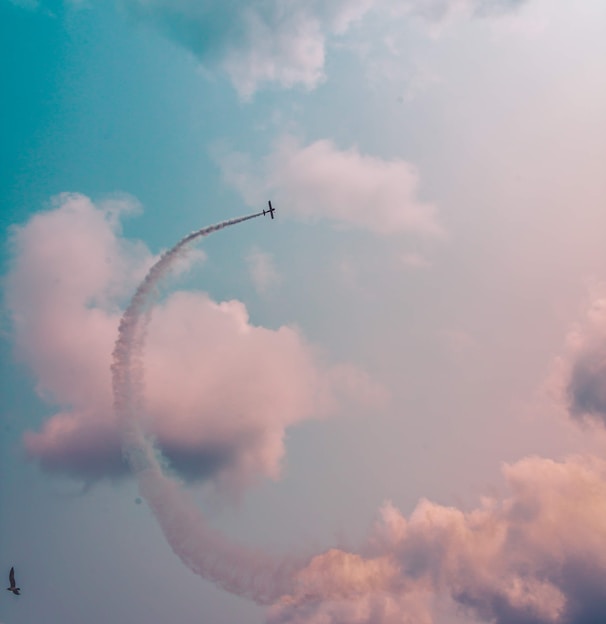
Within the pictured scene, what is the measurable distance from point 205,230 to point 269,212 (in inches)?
804

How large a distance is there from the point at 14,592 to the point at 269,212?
12748cm

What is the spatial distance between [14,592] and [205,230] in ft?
370

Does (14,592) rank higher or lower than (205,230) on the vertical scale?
lower

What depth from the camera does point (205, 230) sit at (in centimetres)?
14000

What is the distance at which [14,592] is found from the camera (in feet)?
465

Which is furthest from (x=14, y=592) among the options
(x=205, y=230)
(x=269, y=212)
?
(x=269, y=212)

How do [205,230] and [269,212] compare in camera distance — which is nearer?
[205,230]

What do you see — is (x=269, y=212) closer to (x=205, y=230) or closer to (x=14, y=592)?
(x=205, y=230)

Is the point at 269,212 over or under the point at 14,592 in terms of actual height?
over

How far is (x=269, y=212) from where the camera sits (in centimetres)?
14938
